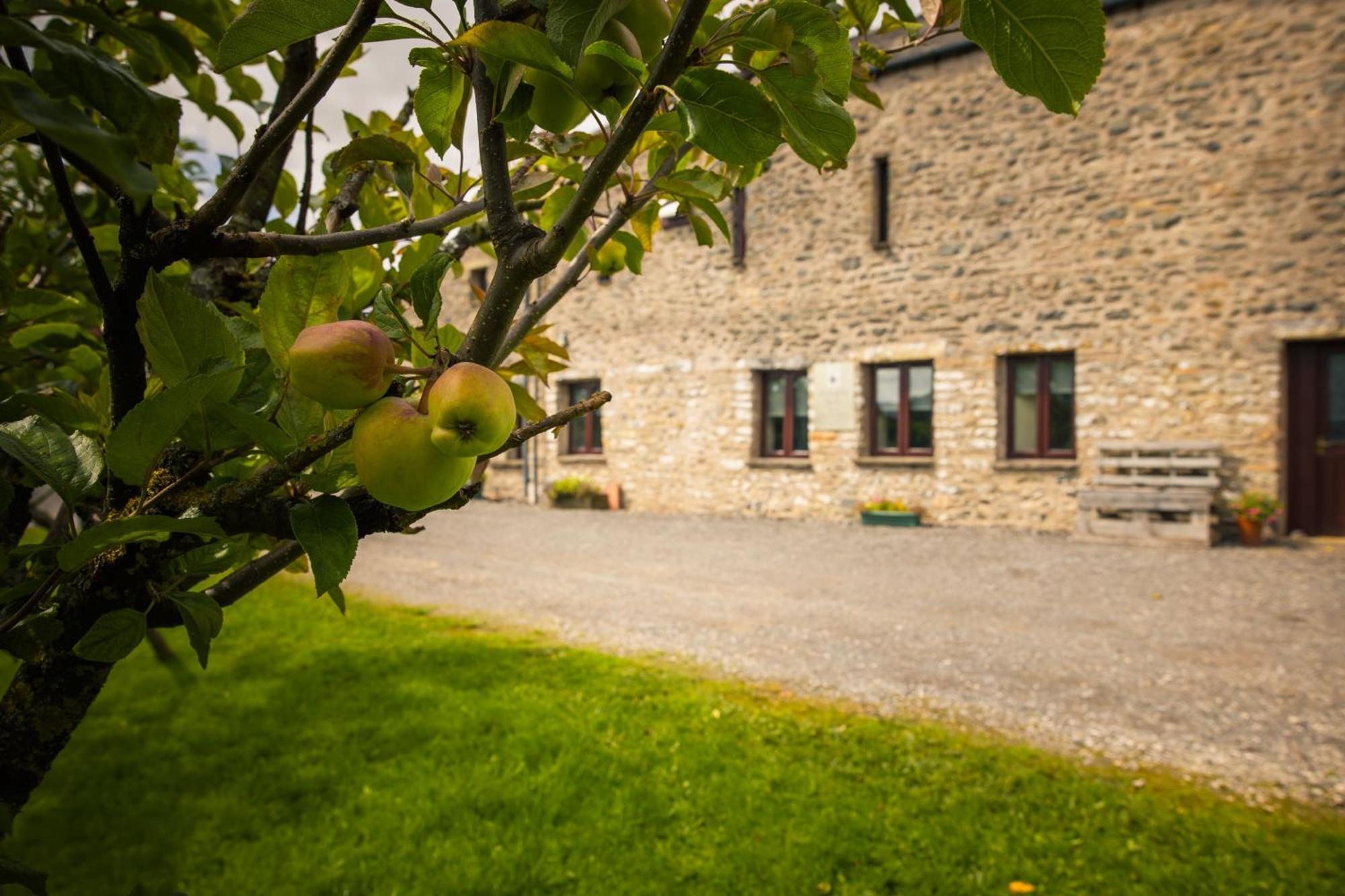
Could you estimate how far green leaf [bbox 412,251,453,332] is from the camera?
62 centimetres

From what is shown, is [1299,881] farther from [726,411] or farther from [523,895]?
[726,411]

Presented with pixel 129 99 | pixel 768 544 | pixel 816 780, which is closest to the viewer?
pixel 129 99

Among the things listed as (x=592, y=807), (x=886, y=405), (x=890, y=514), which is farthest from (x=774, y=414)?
(x=592, y=807)

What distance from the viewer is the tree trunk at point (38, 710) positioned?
0.76m

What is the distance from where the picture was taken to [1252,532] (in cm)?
894

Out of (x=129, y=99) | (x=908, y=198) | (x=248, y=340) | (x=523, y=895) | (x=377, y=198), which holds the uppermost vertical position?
(x=908, y=198)

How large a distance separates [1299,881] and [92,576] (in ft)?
10.8

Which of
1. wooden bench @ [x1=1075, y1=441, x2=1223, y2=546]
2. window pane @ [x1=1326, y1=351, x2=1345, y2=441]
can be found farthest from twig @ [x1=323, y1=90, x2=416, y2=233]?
window pane @ [x1=1326, y1=351, x2=1345, y2=441]

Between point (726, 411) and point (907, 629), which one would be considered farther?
point (726, 411)

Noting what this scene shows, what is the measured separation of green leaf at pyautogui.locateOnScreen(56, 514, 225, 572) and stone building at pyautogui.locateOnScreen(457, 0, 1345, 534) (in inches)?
441

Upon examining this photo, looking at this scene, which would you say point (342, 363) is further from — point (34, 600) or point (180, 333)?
point (34, 600)

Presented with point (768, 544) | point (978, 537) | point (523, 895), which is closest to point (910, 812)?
point (523, 895)

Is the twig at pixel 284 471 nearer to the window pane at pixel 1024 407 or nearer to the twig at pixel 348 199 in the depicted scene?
the twig at pixel 348 199

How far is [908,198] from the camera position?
38.2 feet
